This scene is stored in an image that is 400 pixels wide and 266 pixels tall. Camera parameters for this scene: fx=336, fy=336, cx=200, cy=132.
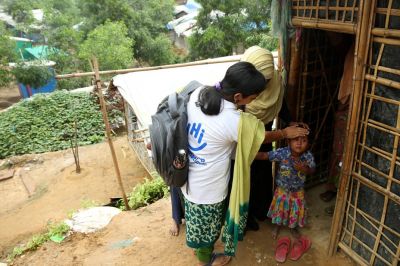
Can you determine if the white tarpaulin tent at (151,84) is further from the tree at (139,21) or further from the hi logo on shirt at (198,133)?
the tree at (139,21)

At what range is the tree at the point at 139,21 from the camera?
1554 cm

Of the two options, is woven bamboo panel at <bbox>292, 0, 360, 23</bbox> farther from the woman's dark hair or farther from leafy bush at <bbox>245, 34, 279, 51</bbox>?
leafy bush at <bbox>245, 34, 279, 51</bbox>

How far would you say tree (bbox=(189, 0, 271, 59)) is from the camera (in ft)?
47.4

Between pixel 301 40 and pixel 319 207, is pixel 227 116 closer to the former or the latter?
pixel 301 40

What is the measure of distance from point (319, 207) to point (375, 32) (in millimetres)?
2091

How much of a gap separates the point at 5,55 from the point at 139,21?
19.9 feet

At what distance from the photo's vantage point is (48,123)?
446 inches

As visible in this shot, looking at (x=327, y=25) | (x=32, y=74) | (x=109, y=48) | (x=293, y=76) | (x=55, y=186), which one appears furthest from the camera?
(x=32, y=74)

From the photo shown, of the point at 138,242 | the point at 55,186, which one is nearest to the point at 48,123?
the point at 55,186

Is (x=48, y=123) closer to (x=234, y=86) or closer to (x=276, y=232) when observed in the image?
(x=276, y=232)

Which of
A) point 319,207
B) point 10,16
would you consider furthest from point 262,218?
point 10,16

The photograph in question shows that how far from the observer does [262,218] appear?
3434 millimetres

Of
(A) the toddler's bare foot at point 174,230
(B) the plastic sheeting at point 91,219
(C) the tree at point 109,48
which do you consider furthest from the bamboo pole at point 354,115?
(C) the tree at point 109,48

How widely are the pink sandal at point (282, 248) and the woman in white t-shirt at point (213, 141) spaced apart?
704 mm
